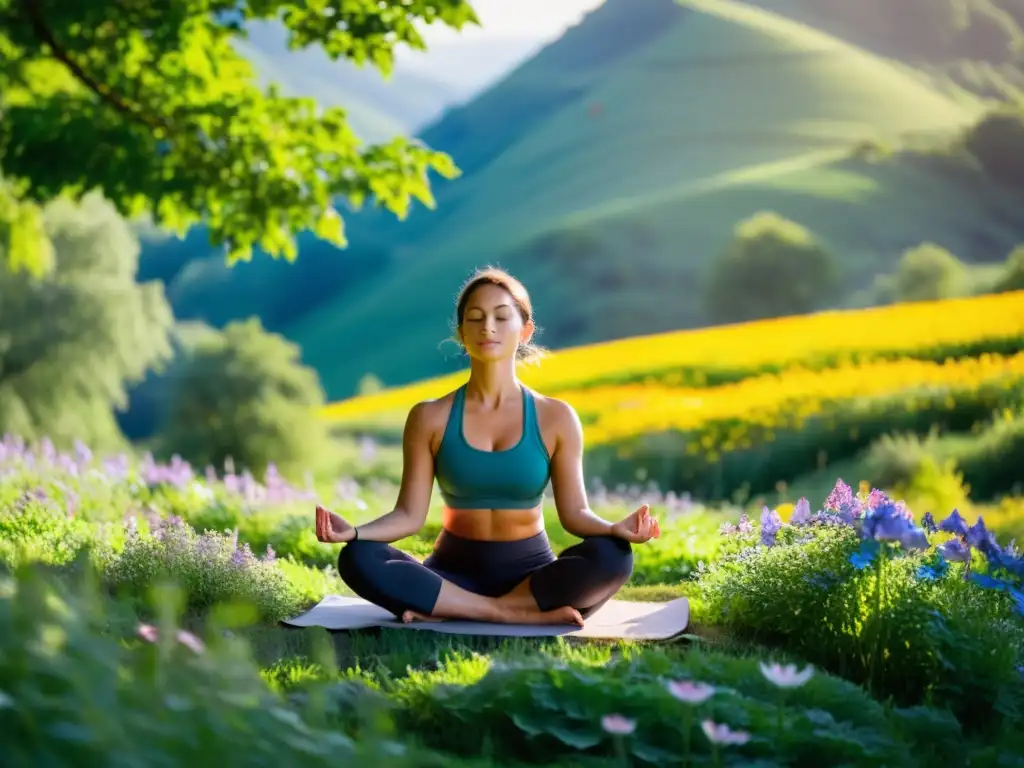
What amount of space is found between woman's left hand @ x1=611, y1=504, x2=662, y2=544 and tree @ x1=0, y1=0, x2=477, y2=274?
3.51m

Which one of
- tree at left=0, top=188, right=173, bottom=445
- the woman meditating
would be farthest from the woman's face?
tree at left=0, top=188, right=173, bottom=445

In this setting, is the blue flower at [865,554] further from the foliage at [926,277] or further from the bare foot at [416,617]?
the foliage at [926,277]

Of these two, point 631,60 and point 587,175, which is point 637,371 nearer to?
point 587,175

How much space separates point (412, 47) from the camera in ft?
23.7

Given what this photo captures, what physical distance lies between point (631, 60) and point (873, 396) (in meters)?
28.2

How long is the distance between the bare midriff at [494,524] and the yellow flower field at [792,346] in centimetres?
806

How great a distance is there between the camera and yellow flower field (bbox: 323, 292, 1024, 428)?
13.0 m

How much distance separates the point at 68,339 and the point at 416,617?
1483cm

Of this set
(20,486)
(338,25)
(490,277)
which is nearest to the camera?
(490,277)

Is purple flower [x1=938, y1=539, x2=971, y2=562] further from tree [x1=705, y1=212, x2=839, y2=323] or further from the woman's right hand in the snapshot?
tree [x1=705, y1=212, x2=839, y2=323]

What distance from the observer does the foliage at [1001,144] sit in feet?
59.4

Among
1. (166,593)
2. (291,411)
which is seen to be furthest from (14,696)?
(291,411)

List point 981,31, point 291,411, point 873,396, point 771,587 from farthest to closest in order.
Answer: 1. point 981,31
2. point 291,411
3. point 873,396
4. point 771,587

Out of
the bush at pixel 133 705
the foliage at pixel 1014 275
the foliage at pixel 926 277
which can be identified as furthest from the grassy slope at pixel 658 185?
the bush at pixel 133 705
